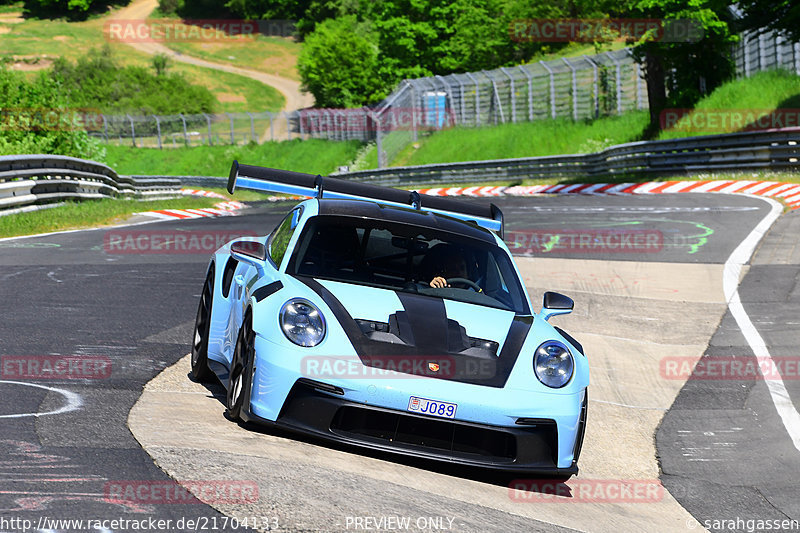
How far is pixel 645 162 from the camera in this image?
3203 centimetres

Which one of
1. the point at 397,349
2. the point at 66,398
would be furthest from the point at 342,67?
the point at 397,349

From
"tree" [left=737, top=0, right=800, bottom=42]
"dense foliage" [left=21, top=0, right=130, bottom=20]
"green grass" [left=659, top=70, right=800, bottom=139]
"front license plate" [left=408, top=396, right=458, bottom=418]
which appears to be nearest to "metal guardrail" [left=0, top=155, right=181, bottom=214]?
"front license plate" [left=408, top=396, right=458, bottom=418]

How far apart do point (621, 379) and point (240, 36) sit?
132 meters

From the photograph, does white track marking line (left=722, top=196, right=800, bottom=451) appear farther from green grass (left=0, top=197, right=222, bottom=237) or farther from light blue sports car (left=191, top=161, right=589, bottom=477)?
green grass (left=0, top=197, right=222, bottom=237)

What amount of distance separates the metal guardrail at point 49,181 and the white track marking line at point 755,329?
1236cm

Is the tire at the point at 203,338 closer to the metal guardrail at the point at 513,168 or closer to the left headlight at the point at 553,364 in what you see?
the left headlight at the point at 553,364

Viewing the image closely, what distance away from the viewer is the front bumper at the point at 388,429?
5.71 m

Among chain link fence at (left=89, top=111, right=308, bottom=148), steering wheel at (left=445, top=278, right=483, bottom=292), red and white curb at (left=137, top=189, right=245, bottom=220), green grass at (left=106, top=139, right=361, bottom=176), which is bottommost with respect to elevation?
green grass at (left=106, top=139, right=361, bottom=176)

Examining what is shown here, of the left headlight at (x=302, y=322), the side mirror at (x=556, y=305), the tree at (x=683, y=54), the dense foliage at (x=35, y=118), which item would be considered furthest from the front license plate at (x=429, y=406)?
the tree at (x=683, y=54)

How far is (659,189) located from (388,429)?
23.9 metres

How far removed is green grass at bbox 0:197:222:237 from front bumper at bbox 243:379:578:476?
1336 cm

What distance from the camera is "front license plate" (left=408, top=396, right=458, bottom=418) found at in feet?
18.7

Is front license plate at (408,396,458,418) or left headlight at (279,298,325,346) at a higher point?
left headlight at (279,298,325,346)

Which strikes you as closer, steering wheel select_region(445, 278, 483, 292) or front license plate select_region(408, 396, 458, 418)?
front license plate select_region(408, 396, 458, 418)
